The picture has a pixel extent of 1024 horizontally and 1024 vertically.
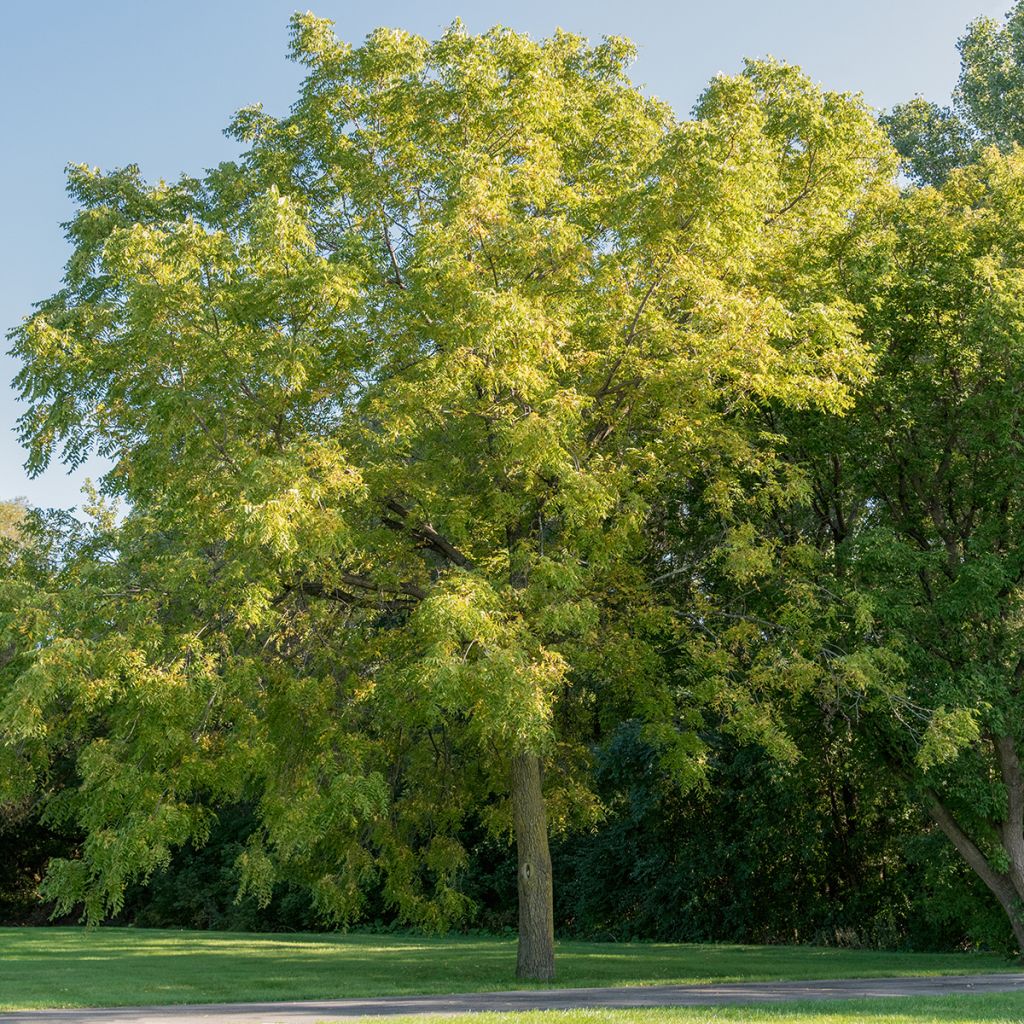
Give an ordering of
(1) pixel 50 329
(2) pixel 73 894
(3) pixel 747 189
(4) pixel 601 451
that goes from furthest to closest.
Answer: (4) pixel 601 451, (3) pixel 747 189, (1) pixel 50 329, (2) pixel 73 894

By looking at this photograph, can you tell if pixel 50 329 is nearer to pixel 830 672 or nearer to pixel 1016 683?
pixel 830 672

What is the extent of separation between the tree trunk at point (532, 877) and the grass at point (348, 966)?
0.38 m

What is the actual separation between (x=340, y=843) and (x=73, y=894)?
426cm

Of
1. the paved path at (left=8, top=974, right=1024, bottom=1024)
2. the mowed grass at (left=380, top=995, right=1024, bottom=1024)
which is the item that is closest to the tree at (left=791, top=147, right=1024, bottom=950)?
the paved path at (left=8, top=974, right=1024, bottom=1024)

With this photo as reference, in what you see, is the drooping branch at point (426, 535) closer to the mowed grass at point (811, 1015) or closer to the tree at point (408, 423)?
the tree at point (408, 423)

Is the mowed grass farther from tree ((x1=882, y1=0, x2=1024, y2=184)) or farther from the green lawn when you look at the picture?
tree ((x1=882, y1=0, x2=1024, y2=184))

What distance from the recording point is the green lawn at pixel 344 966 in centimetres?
1473

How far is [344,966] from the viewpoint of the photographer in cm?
1936

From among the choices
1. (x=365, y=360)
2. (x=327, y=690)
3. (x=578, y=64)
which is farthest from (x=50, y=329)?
(x=578, y=64)

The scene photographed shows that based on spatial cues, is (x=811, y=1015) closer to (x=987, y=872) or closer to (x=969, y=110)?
(x=987, y=872)

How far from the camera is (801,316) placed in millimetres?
14602

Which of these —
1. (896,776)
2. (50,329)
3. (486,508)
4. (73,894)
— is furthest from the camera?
(896,776)

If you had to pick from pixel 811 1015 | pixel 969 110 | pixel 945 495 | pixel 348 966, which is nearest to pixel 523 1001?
pixel 811 1015

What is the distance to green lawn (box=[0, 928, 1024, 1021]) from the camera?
14727 mm
